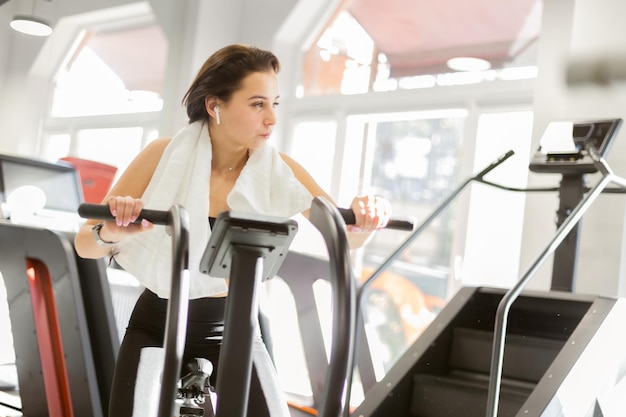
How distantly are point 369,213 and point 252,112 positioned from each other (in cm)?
51

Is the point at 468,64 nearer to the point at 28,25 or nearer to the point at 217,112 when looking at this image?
the point at 28,25

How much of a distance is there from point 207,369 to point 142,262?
0.33 meters

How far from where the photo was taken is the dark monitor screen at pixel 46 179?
13.4 feet

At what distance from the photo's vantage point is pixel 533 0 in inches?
221

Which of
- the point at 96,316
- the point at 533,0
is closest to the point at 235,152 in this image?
the point at 96,316

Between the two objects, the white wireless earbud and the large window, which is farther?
the large window

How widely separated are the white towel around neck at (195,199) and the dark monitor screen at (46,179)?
7.47ft

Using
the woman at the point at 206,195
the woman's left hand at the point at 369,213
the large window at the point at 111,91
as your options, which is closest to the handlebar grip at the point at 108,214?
the woman at the point at 206,195

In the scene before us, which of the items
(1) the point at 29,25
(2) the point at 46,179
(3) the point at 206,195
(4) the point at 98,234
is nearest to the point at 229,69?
(3) the point at 206,195

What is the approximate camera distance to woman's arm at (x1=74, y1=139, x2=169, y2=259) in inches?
59.5

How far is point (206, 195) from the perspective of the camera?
1.88 meters

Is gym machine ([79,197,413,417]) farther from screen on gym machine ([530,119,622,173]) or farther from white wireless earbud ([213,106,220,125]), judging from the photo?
screen on gym machine ([530,119,622,173])

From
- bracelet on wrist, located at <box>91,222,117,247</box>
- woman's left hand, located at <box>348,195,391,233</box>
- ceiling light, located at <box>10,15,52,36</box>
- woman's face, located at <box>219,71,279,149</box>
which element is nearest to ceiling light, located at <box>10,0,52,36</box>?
ceiling light, located at <box>10,15,52,36</box>

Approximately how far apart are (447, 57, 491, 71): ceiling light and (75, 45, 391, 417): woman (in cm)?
406
